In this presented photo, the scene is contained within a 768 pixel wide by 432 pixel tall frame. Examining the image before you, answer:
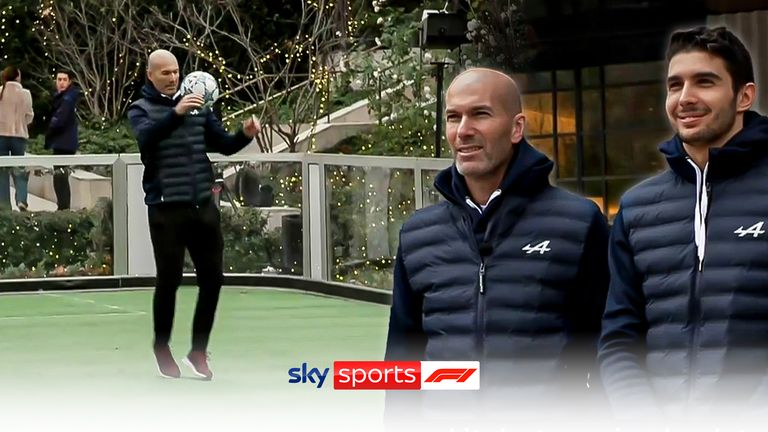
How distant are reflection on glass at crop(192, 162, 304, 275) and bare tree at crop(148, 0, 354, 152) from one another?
164 inches

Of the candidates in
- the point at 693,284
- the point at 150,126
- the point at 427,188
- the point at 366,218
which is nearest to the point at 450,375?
the point at 693,284

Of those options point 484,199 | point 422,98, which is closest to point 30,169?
point 422,98

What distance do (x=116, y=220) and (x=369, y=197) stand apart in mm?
1994

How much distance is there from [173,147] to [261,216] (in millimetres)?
4960

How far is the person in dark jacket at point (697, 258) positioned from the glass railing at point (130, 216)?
8.47 m

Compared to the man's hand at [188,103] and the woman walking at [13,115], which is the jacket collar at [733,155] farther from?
the woman walking at [13,115]

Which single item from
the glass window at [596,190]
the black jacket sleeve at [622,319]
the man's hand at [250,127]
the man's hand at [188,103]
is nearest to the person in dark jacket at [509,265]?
the black jacket sleeve at [622,319]

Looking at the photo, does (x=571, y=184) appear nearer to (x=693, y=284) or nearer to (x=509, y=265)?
(x=509, y=265)

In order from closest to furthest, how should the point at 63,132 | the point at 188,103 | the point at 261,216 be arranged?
the point at 188,103 < the point at 261,216 < the point at 63,132

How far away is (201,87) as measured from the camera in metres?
7.02

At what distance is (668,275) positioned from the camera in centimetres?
322

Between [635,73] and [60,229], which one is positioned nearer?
[635,73]

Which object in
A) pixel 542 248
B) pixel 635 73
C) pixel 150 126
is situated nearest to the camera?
pixel 542 248

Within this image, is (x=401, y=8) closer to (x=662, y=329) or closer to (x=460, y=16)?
(x=460, y=16)
